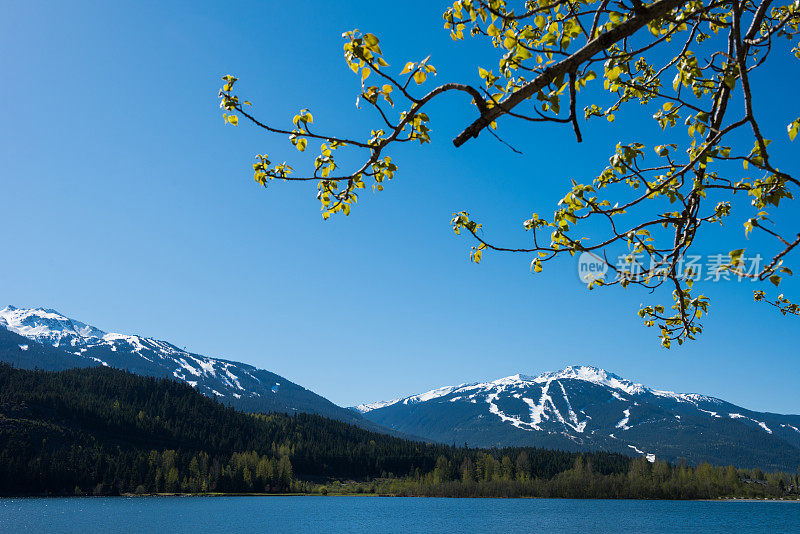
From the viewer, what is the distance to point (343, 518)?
382ft

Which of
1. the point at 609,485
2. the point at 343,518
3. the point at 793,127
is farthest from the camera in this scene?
the point at 609,485

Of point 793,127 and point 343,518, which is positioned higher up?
point 793,127

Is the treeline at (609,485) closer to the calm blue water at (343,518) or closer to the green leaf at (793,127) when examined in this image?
the calm blue water at (343,518)

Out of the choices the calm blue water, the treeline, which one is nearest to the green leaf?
the calm blue water

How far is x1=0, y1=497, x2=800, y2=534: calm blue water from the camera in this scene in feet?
311

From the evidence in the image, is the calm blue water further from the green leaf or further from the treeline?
the green leaf

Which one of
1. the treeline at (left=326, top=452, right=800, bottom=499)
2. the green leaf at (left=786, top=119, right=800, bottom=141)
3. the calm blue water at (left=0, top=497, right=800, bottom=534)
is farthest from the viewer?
the treeline at (left=326, top=452, right=800, bottom=499)

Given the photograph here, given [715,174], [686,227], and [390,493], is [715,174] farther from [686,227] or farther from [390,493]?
[390,493]

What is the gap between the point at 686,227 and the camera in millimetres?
5230

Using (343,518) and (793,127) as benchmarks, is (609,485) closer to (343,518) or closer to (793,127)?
(343,518)

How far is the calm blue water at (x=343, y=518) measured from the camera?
94875mm

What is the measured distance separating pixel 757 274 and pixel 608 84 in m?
2.38

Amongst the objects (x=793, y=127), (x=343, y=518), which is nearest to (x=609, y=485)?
(x=343, y=518)

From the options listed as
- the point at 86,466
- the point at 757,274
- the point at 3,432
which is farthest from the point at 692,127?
the point at 3,432
